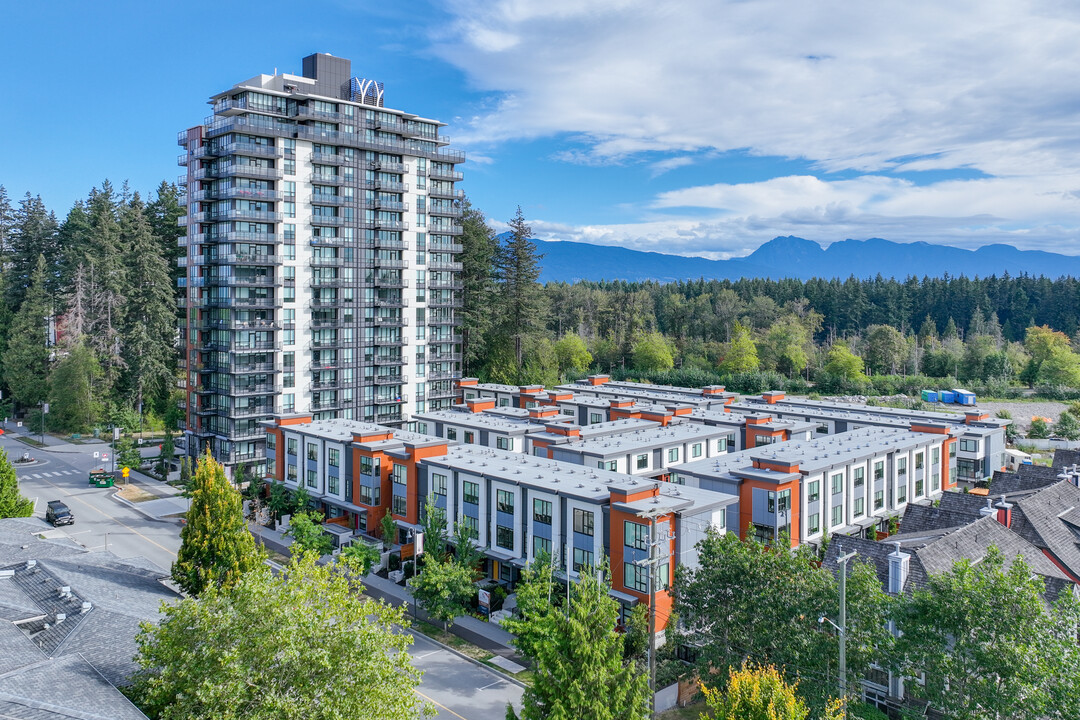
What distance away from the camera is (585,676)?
890 inches

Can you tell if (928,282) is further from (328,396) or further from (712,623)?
(712,623)

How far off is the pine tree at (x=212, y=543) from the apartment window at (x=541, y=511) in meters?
14.4

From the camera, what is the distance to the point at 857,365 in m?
118

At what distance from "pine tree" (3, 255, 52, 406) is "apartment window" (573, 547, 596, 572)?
7897cm

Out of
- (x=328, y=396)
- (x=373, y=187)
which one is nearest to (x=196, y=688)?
(x=328, y=396)

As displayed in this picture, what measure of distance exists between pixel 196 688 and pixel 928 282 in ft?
603

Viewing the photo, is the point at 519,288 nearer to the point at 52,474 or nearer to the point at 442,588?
the point at 52,474

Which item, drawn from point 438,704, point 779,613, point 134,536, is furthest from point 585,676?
point 134,536

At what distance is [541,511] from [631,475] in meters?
8.29

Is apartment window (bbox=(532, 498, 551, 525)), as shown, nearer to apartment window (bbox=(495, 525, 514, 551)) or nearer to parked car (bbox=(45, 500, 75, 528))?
apartment window (bbox=(495, 525, 514, 551))

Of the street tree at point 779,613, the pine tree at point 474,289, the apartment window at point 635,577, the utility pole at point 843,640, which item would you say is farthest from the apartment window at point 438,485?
the pine tree at point 474,289

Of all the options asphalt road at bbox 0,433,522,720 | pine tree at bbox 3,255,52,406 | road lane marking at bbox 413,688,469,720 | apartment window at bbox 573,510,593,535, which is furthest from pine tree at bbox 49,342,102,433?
road lane marking at bbox 413,688,469,720

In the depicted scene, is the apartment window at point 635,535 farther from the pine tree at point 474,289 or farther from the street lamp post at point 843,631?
the pine tree at point 474,289

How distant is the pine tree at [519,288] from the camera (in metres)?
102
